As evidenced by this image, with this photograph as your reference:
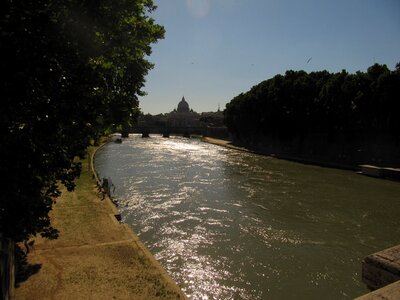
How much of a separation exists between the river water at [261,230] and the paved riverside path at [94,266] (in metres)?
1.79

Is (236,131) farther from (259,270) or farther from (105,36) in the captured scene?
(105,36)

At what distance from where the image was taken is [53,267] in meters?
9.88

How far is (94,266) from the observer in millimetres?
10094

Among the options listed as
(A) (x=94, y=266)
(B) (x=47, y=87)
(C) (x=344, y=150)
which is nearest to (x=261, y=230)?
(A) (x=94, y=266)

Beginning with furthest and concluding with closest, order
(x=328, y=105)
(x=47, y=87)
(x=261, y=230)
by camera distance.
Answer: (x=328, y=105) < (x=261, y=230) < (x=47, y=87)

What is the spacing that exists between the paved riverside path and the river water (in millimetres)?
1794

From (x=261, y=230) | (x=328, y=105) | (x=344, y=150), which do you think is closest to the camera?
(x=261, y=230)

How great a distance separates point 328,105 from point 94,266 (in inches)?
1759

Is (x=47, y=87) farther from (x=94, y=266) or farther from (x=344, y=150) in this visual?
(x=344, y=150)

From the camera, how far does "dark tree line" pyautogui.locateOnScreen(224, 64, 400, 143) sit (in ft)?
135

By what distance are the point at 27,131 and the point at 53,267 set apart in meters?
6.23

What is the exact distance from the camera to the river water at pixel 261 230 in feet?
38.9

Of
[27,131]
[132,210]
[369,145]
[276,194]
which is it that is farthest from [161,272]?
[369,145]

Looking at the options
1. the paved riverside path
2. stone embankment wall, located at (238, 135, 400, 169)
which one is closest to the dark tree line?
stone embankment wall, located at (238, 135, 400, 169)
